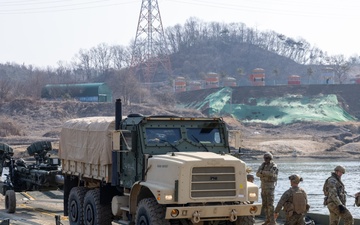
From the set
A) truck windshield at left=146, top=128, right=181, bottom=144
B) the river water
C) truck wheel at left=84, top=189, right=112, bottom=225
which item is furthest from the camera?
the river water

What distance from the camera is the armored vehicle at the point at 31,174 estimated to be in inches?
920

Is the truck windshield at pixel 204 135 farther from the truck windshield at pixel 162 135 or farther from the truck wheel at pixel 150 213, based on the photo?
the truck wheel at pixel 150 213

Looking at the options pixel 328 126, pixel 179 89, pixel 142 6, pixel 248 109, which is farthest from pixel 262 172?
pixel 179 89

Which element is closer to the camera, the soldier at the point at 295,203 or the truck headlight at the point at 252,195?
the truck headlight at the point at 252,195

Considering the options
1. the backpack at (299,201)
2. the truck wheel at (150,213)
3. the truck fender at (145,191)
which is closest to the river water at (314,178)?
the backpack at (299,201)

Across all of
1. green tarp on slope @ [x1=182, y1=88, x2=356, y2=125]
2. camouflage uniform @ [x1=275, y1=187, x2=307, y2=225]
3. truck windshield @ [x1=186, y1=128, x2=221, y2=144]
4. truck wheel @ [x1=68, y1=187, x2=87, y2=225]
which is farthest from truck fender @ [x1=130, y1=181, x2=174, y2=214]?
green tarp on slope @ [x1=182, y1=88, x2=356, y2=125]

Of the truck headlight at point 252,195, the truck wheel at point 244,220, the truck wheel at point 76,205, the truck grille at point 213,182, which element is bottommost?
the truck wheel at point 76,205

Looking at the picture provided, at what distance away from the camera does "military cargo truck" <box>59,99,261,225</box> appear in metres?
14.7

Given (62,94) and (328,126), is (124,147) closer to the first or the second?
(328,126)

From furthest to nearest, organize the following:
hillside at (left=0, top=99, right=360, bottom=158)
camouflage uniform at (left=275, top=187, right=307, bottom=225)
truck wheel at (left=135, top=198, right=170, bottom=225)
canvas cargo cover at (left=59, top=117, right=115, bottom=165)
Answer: hillside at (left=0, top=99, right=360, bottom=158) < canvas cargo cover at (left=59, top=117, right=115, bottom=165) < camouflage uniform at (left=275, top=187, right=307, bottom=225) < truck wheel at (left=135, top=198, right=170, bottom=225)

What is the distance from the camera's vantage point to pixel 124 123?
17094mm

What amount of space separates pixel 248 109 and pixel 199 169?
330ft

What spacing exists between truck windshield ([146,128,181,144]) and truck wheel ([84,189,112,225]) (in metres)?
2.51

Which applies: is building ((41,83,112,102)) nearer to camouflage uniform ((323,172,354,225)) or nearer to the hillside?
the hillside
